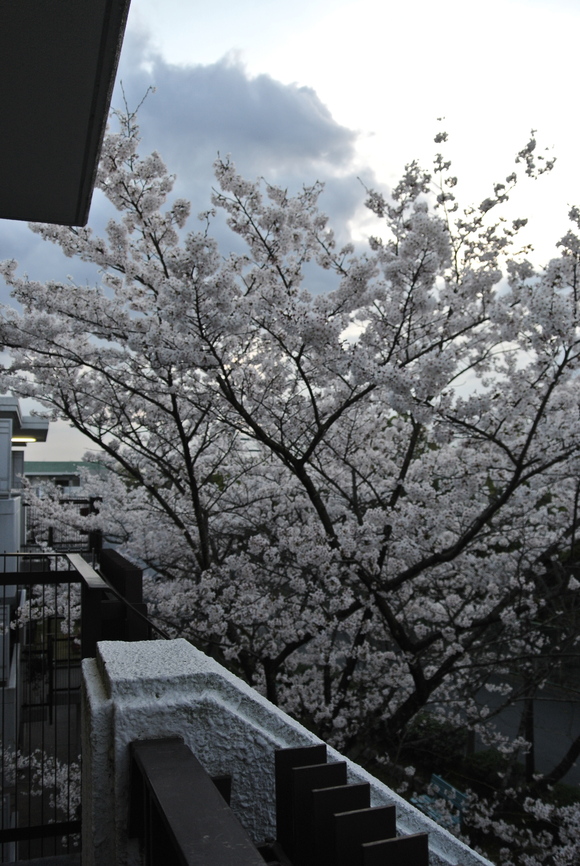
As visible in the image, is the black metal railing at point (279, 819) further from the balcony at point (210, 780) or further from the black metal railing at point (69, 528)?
the black metal railing at point (69, 528)

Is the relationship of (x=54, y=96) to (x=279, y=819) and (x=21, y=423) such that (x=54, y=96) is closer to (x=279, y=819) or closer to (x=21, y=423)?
(x=279, y=819)

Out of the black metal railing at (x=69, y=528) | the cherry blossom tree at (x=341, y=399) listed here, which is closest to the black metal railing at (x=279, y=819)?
the cherry blossom tree at (x=341, y=399)

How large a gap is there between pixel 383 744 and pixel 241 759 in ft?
29.4

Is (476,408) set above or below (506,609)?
above

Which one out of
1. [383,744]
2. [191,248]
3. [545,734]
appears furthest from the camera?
[545,734]

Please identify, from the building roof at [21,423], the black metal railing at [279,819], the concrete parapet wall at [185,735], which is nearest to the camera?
the black metal railing at [279,819]

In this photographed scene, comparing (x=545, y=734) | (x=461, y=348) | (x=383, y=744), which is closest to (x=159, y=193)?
(x=461, y=348)

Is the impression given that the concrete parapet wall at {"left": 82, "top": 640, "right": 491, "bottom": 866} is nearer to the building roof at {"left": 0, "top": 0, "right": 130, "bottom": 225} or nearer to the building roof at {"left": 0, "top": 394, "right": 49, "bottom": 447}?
the building roof at {"left": 0, "top": 0, "right": 130, "bottom": 225}

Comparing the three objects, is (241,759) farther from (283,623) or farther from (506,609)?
(506,609)

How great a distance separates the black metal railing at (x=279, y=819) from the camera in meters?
1.02

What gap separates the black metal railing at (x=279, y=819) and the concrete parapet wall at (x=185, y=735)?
0.18 ft

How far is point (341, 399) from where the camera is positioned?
7.35 meters

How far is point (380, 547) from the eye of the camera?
680 cm

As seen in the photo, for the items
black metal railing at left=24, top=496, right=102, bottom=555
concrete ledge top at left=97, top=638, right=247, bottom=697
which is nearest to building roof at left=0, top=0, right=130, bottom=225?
concrete ledge top at left=97, top=638, right=247, bottom=697
